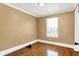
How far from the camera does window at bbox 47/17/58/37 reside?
156 inches

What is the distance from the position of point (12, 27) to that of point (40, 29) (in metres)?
2.20

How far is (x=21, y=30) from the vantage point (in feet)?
10.8

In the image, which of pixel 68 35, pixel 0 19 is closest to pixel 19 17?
pixel 0 19

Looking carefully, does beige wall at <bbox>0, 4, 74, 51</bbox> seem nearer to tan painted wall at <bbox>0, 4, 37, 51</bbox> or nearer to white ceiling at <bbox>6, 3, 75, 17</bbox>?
tan painted wall at <bbox>0, 4, 37, 51</bbox>

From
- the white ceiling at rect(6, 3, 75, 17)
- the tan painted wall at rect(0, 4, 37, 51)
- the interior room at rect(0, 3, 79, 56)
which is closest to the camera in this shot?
the tan painted wall at rect(0, 4, 37, 51)

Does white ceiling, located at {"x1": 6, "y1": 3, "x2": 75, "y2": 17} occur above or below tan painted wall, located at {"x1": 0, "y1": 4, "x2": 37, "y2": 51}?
above

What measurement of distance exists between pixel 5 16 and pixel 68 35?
2.54m

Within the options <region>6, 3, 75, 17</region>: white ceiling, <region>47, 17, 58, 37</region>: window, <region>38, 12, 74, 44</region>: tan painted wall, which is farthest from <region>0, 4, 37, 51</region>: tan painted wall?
<region>38, 12, 74, 44</region>: tan painted wall

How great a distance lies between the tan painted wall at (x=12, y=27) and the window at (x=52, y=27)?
1.17m

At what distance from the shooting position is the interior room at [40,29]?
8.34 ft

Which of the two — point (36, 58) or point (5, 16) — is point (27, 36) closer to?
point (5, 16)

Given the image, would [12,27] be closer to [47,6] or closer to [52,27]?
[47,6]

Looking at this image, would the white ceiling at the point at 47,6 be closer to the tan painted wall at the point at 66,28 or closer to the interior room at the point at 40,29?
the interior room at the point at 40,29

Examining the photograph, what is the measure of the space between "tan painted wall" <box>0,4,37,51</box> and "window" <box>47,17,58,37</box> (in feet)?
3.83
